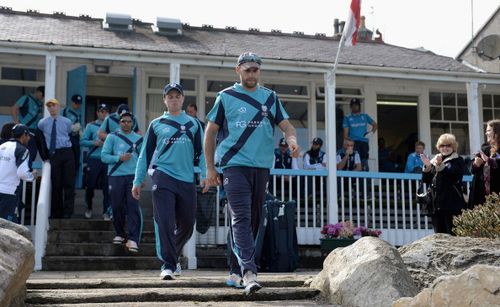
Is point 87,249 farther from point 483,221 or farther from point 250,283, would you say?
point 483,221

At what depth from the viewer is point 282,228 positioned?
335 inches

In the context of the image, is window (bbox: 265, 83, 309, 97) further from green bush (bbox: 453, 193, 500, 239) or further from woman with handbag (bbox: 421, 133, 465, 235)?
green bush (bbox: 453, 193, 500, 239)

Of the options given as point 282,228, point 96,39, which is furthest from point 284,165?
point 96,39

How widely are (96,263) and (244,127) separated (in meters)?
4.03

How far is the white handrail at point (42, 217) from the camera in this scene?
27.9ft

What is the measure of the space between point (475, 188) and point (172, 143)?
3288 mm

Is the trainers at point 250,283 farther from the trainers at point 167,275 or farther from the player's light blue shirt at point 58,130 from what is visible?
the player's light blue shirt at point 58,130

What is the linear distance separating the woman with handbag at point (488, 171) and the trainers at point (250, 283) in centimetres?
315

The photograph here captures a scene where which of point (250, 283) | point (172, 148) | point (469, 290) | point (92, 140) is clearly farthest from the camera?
point (92, 140)

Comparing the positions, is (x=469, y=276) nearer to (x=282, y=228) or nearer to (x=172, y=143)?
(x=172, y=143)

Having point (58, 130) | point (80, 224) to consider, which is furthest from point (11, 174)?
point (80, 224)

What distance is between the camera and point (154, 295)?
16.6 feet

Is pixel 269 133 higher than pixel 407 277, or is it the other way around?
pixel 269 133

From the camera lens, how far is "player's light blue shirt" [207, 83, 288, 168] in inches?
206
